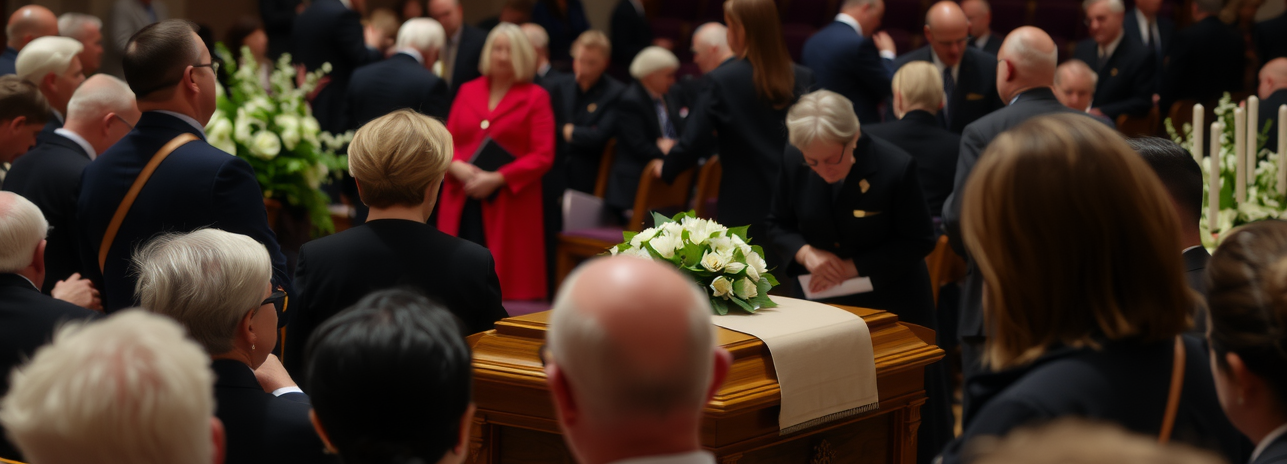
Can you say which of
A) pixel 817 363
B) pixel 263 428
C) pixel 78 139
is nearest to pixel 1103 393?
pixel 817 363

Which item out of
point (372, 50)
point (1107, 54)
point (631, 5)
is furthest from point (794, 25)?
point (372, 50)

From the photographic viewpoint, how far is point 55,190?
3.39 m

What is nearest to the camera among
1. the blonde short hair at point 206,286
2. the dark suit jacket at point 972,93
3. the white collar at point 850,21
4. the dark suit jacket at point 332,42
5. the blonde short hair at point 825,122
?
the blonde short hair at point 206,286

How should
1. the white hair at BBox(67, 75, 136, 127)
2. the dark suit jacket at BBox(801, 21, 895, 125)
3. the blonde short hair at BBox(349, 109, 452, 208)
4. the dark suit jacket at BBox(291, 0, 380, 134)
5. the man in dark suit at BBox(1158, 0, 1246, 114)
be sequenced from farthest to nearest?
1. the man in dark suit at BBox(1158, 0, 1246, 114)
2. the dark suit jacket at BBox(291, 0, 380, 134)
3. the dark suit jacket at BBox(801, 21, 895, 125)
4. the white hair at BBox(67, 75, 136, 127)
5. the blonde short hair at BBox(349, 109, 452, 208)

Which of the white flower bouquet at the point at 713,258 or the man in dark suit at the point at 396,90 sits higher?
the man in dark suit at the point at 396,90

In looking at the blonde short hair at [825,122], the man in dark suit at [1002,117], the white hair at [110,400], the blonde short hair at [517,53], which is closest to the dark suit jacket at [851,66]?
the blonde short hair at [517,53]

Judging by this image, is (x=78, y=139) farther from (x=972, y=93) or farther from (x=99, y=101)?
(x=972, y=93)

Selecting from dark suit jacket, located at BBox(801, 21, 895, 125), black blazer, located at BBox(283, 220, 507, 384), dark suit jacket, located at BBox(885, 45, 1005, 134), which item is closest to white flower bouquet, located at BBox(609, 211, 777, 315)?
black blazer, located at BBox(283, 220, 507, 384)

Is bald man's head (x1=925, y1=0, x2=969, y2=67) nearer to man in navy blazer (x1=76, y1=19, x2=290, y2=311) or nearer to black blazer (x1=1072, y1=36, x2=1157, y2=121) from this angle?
black blazer (x1=1072, y1=36, x2=1157, y2=121)

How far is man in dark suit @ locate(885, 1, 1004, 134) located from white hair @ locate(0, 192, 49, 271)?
4188 millimetres

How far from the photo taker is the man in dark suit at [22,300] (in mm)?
2264

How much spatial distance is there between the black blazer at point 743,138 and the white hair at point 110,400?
349 centimetres

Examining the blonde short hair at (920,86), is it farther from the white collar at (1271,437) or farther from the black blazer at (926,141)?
the white collar at (1271,437)

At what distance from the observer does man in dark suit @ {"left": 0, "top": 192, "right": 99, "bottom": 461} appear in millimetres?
2264
